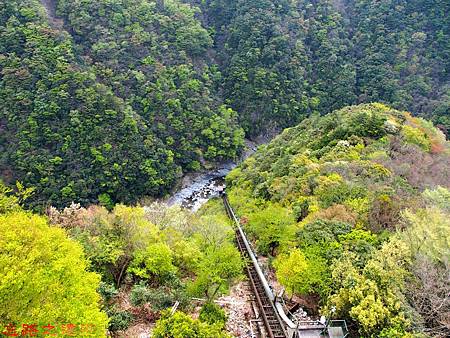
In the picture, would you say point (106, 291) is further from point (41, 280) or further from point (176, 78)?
point (176, 78)

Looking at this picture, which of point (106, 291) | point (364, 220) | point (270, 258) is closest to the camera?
point (106, 291)

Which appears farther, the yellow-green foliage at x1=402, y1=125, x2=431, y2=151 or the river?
the river

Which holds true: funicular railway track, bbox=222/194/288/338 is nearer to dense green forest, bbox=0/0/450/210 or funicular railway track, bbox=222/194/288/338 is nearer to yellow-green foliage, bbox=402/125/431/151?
yellow-green foliage, bbox=402/125/431/151

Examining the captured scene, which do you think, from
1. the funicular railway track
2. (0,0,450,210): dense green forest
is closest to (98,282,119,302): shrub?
the funicular railway track

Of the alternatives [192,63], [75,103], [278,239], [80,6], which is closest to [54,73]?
[75,103]

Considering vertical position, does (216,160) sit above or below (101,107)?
below

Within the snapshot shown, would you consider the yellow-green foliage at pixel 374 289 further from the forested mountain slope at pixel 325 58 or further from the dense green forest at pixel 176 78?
the forested mountain slope at pixel 325 58

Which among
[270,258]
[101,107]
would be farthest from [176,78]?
[270,258]
